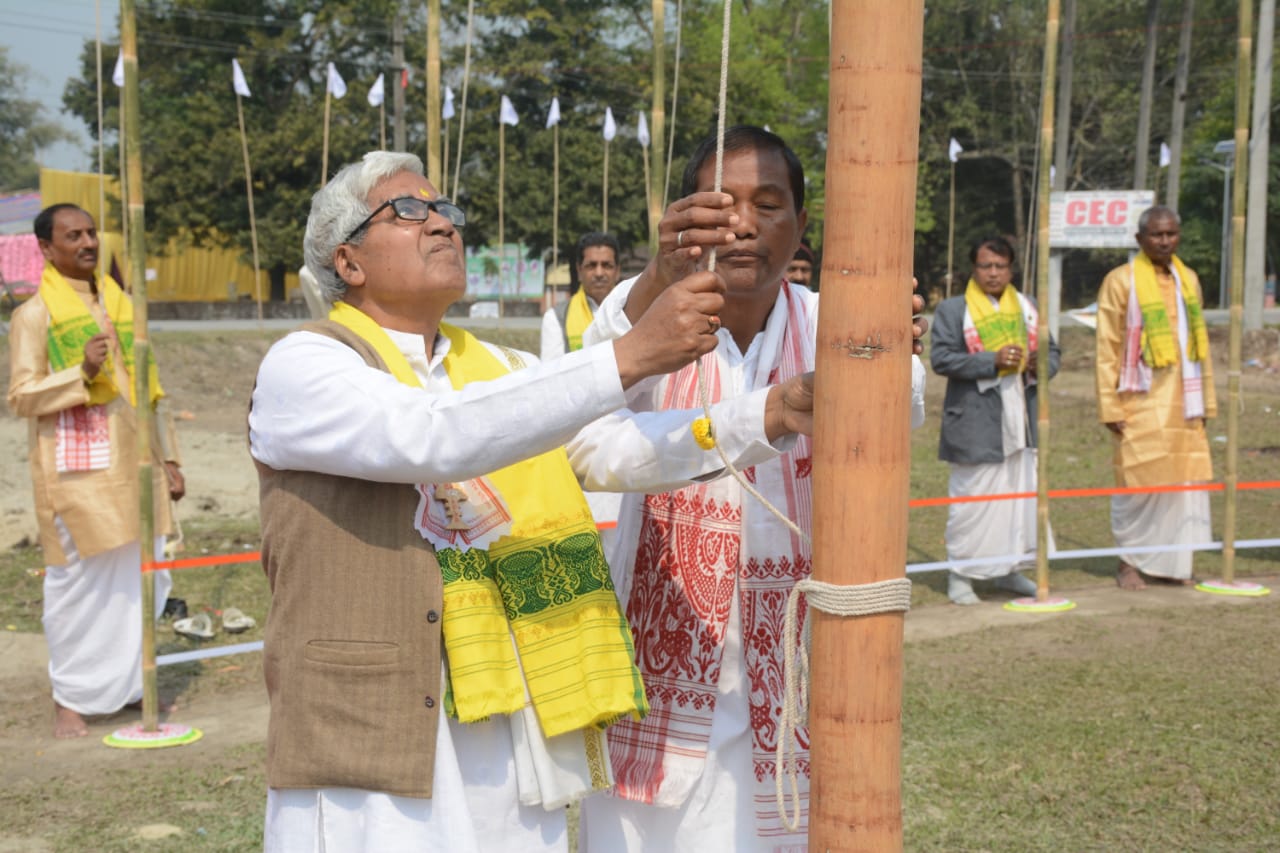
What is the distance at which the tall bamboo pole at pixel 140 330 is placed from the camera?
4.84m

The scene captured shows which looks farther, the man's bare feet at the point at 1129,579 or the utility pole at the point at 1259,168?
the utility pole at the point at 1259,168

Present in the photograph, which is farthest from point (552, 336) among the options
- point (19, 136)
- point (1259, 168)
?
point (19, 136)

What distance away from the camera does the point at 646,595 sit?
2.79 m

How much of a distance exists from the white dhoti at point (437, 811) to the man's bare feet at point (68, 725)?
378cm

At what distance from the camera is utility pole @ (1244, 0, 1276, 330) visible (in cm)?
1931

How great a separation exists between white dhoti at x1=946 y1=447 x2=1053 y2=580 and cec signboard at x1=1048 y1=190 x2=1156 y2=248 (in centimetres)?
1398

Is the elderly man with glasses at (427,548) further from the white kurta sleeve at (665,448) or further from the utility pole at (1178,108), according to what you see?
the utility pole at (1178,108)

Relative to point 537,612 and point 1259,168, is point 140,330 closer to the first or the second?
point 537,612

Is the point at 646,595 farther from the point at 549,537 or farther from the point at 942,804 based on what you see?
the point at 942,804

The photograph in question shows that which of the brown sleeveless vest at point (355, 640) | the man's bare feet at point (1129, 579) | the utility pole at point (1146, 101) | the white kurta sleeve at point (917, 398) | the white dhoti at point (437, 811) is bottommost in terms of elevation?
the man's bare feet at point (1129, 579)

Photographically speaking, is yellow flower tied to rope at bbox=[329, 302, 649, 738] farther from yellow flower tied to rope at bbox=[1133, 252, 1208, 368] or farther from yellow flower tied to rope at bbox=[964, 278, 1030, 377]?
yellow flower tied to rope at bbox=[1133, 252, 1208, 368]

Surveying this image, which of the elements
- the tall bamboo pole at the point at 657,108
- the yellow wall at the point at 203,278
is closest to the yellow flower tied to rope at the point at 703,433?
the tall bamboo pole at the point at 657,108

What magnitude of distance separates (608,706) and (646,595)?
43cm

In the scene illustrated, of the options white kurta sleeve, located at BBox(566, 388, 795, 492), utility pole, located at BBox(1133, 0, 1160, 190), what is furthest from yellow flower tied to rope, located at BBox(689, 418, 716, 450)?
utility pole, located at BBox(1133, 0, 1160, 190)
